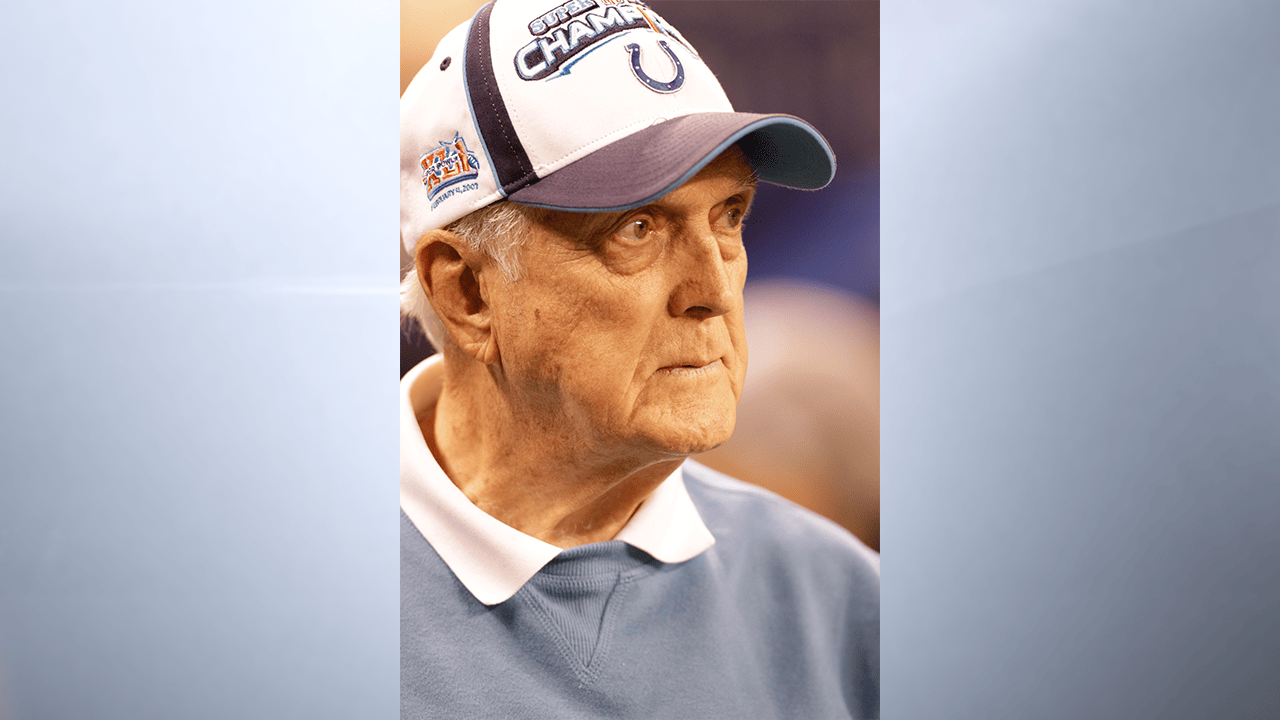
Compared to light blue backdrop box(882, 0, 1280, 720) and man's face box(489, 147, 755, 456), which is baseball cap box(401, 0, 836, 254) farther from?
light blue backdrop box(882, 0, 1280, 720)

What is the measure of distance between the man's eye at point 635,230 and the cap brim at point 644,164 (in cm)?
8

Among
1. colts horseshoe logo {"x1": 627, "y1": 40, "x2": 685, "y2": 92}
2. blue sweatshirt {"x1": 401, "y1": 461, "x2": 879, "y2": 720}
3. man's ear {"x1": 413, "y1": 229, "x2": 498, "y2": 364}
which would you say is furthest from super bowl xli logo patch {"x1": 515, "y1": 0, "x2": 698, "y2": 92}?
blue sweatshirt {"x1": 401, "y1": 461, "x2": 879, "y2": 720}

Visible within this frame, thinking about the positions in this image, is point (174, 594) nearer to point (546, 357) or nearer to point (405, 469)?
point (405, 469)

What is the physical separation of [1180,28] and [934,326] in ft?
2.69

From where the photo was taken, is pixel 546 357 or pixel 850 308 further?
pixel 850 308

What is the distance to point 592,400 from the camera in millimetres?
1330

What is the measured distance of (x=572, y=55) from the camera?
1.26 metres

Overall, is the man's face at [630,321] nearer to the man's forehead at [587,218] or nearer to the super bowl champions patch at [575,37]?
the man's forehead at [587,218]

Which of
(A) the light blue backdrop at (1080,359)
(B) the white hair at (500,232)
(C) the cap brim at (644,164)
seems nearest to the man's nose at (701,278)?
(C) the cap brim at (644,164)

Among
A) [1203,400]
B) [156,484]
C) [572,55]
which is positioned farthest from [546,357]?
[1203,400]

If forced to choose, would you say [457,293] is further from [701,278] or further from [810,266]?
[810,266]

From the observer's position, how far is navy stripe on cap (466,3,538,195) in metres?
1.25

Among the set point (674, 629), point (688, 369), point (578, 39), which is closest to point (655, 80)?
point (578, 39)

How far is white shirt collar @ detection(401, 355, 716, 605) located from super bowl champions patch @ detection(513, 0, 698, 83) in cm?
54
